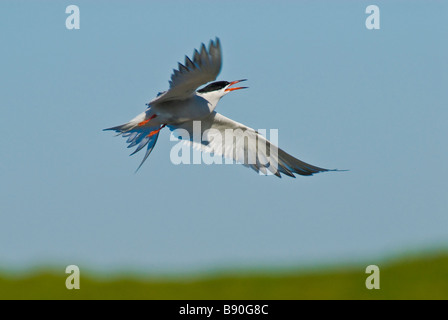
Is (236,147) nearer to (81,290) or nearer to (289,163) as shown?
(289,163)

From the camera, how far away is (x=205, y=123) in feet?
31.8

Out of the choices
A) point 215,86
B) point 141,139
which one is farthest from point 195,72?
point 141,139

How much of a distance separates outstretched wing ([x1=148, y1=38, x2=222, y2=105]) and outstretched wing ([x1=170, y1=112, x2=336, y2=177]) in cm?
147

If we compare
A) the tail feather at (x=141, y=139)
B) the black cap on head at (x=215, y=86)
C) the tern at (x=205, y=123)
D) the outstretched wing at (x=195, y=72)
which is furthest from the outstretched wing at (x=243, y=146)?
the outstretched wing at (x=195, y=72)

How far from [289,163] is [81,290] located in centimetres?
330

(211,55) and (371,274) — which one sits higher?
(211,55)

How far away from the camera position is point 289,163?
9.73 m

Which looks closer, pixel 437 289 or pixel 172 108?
pixel 172 108

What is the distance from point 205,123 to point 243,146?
62 cm

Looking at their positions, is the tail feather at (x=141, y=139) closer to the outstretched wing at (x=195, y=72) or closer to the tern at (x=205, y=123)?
the tern at (x=205, y=123)

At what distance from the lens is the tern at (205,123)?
7.85 meters

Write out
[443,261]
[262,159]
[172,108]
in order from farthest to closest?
[443,261], [262,159], [172,108]
